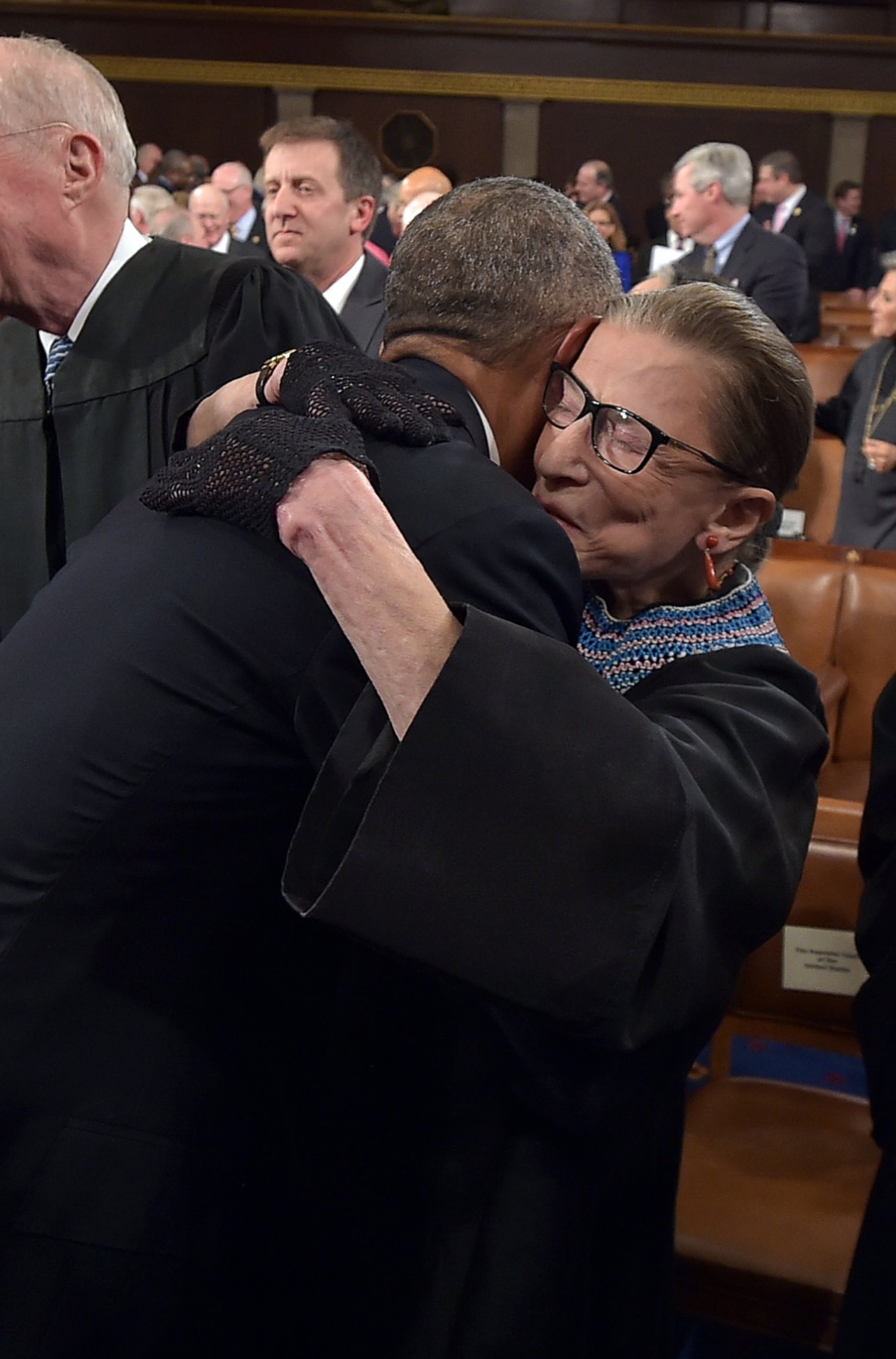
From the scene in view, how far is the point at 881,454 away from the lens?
4.93 m

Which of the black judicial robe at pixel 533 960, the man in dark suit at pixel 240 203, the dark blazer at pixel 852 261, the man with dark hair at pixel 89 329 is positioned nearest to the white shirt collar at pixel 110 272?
the man with dark hair at pixel 89 329

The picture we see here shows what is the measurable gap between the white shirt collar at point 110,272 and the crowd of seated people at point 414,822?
84 centimetres

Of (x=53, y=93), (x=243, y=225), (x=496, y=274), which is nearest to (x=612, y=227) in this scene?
(x=243, y=225)

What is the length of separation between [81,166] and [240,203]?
5.63 meters

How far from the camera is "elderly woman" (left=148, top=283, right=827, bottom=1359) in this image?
86cm

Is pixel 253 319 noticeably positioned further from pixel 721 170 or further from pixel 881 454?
pixel 721 170

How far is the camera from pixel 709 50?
12.7 metres

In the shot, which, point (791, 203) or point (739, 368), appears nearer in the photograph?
point (739, 368)

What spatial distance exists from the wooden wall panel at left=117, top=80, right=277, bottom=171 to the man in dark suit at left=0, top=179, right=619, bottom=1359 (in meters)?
12.9

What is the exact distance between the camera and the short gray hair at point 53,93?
195 centimetres

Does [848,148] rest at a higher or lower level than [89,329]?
higher

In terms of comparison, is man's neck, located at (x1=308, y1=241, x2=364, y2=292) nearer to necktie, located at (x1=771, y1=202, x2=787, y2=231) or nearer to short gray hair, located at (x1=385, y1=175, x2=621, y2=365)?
short gray hair, located at (x1=385, y1=175, x2=621, y2=365)

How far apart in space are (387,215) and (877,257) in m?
5.40

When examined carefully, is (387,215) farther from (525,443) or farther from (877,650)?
(525,443)
